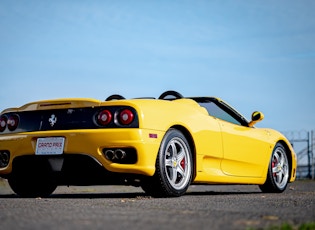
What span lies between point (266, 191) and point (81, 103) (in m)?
3.62

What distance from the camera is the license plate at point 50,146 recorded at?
19.7 ft

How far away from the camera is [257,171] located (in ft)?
25.8

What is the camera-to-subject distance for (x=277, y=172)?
8.41 m

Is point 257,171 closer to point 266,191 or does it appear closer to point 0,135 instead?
point 266,191

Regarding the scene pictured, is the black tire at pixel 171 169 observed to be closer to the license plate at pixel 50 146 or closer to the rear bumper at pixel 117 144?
the rear bumper at pixel 117 144

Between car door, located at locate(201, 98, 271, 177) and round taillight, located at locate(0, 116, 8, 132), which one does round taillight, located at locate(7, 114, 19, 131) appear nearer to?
round taillight, located at locate(0, 116, 8, 132)

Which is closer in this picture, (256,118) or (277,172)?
(256,118)

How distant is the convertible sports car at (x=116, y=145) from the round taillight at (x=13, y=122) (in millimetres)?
12

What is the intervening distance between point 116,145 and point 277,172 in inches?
138

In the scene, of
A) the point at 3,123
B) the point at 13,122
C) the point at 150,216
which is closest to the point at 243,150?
the point at 13,122

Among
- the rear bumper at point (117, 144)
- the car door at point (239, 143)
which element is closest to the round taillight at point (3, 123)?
the rear bumper at point (117, 144)

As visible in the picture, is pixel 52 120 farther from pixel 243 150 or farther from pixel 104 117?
pixel 243 150

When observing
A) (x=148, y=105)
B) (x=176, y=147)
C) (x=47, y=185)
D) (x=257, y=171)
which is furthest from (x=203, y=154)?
(x=47, y=185)

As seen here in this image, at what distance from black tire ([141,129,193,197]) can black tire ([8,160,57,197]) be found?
1.10 m
